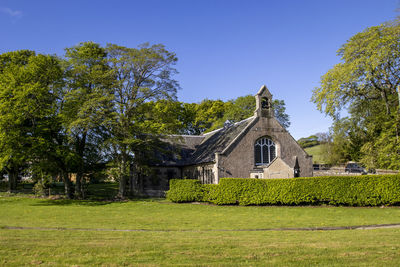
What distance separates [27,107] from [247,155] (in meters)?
21.1

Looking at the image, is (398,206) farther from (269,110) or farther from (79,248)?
(79,248)

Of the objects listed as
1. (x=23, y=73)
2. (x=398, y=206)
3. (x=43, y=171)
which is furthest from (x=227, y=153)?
(x=23, y=73)

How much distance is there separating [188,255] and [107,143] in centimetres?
2582

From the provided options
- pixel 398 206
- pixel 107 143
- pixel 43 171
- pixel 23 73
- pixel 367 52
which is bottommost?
pixel 398 206

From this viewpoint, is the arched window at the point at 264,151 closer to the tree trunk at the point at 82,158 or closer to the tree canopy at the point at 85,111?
the tree canopy at the point at 85,111

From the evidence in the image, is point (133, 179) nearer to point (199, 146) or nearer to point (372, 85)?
point (199, 146)

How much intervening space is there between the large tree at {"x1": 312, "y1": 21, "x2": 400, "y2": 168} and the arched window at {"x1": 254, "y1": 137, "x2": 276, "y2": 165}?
9.42 metres

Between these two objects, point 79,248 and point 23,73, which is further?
point 23,73

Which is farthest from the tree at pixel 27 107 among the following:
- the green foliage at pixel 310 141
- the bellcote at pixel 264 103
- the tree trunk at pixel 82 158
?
the green foliage at pixel 310 141

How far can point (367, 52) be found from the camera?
37.5 metres

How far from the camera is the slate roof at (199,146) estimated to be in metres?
37.0

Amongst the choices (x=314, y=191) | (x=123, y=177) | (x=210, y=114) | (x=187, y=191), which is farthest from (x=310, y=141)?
(x=187, y=191)

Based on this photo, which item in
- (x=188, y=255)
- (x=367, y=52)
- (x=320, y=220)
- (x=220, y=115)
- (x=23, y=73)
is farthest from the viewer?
(x=220, y=115)

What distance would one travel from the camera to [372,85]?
41.2 meters
